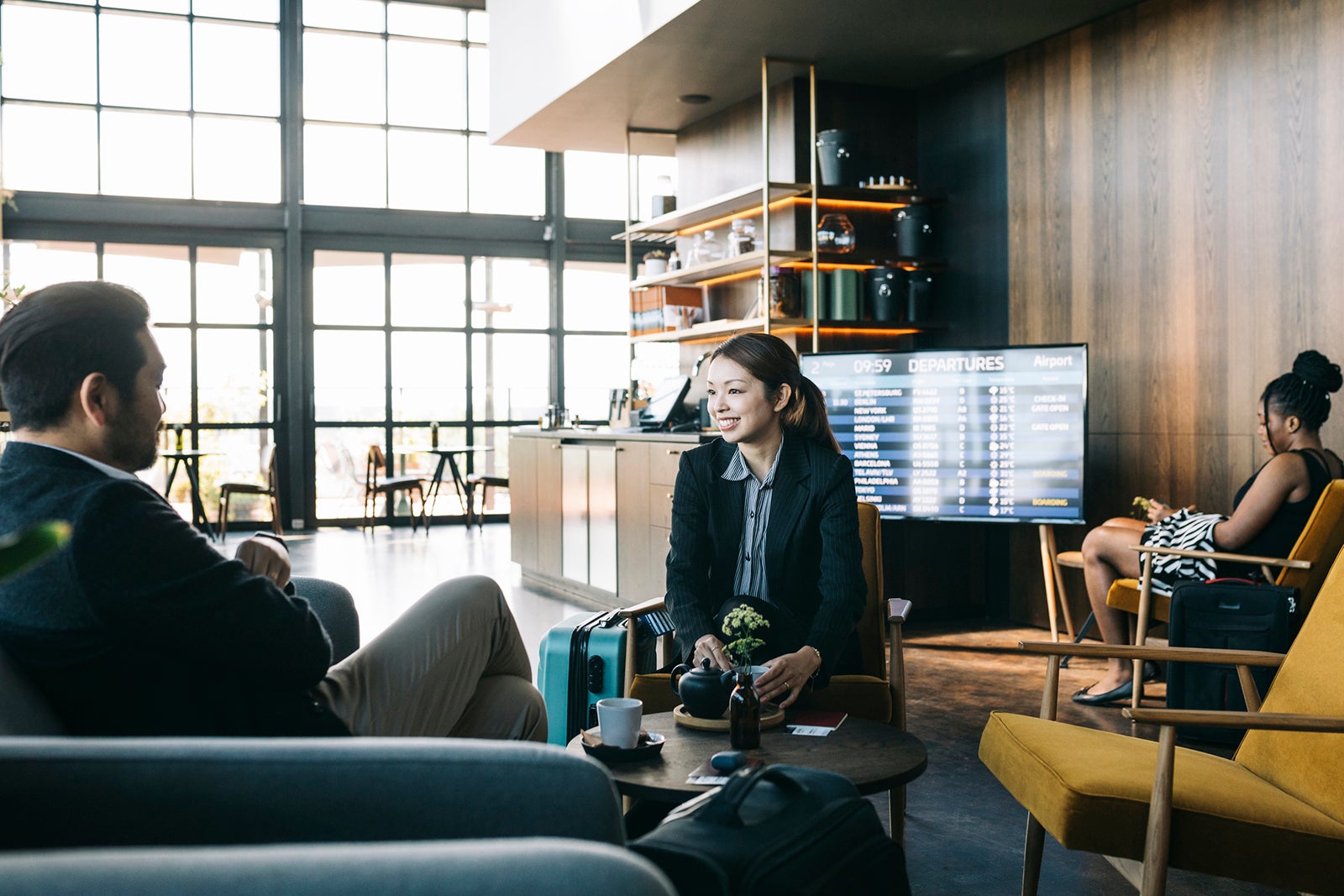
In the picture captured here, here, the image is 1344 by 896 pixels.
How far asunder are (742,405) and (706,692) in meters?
0.82

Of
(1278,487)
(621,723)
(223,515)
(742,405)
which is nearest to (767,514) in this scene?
(742,405)

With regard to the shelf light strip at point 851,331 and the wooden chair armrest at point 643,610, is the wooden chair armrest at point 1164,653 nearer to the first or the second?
the wooden chair armrest at point 643,610

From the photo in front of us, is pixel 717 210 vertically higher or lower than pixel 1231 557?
higher

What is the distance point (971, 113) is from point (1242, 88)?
1616mm

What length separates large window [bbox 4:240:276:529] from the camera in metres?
10.6

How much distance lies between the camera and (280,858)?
702mm

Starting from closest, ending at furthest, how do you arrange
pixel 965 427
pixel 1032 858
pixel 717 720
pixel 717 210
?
pixel 717 720
pixel 1032 858
pixel 965 427
pixel 717 210

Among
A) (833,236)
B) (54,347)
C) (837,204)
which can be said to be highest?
(837,204)

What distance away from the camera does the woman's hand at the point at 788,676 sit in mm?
2203

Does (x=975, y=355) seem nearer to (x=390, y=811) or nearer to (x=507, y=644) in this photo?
(x=507, y=644)

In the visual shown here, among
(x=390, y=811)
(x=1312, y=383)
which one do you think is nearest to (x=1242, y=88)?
(x=1312, y=383)

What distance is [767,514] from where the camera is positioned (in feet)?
8.93

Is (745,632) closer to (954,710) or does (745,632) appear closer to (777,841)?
(777,841)

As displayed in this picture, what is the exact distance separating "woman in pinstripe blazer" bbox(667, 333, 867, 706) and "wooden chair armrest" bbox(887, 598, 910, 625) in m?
0.11
